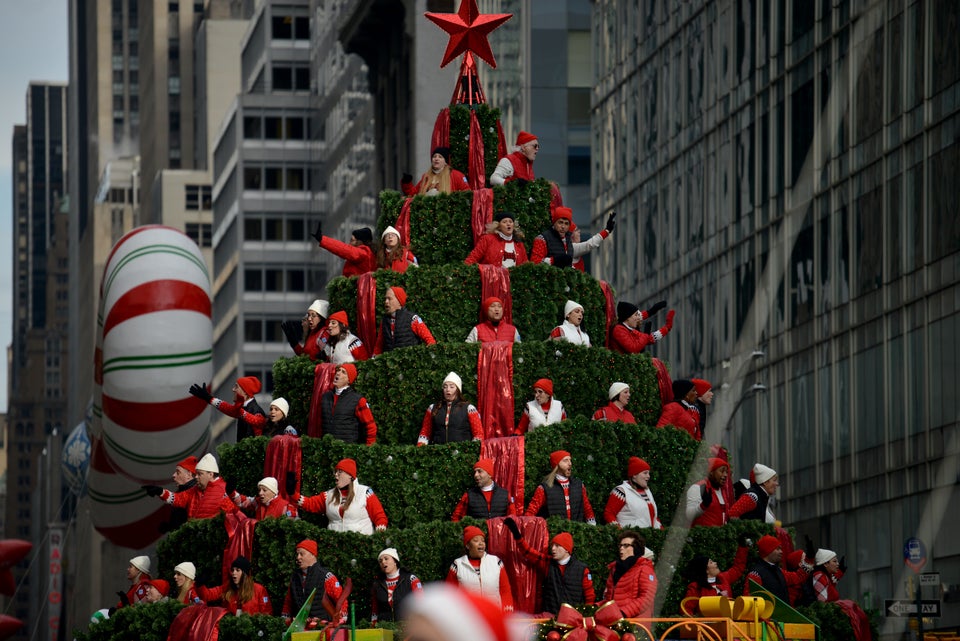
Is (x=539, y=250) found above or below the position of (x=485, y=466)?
above

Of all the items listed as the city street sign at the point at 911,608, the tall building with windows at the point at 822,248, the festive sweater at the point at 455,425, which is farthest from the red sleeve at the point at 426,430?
the tall building with windows at the point at 822,248

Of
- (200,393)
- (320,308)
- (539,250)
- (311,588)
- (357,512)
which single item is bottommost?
(311,588)

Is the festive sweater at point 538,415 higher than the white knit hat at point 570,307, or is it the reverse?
the white knit hat at point 570,307

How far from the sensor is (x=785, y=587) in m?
24.1

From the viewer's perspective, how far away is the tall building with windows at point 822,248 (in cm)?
4156

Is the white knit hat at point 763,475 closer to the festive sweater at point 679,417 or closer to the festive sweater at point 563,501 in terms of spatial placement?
the festive sweater at point 679,417

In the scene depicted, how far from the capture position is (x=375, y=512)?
76.5 feet

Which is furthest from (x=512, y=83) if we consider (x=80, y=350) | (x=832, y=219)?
(x=80, y=350)

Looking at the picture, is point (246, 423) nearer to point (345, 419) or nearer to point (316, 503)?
point (345, 419)

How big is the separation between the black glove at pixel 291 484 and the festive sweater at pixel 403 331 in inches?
79.2

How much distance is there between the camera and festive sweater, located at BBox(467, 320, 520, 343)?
25266mm

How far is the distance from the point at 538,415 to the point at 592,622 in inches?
152

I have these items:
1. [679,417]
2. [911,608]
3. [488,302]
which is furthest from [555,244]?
[911,608]

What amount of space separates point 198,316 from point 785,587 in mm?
11139
